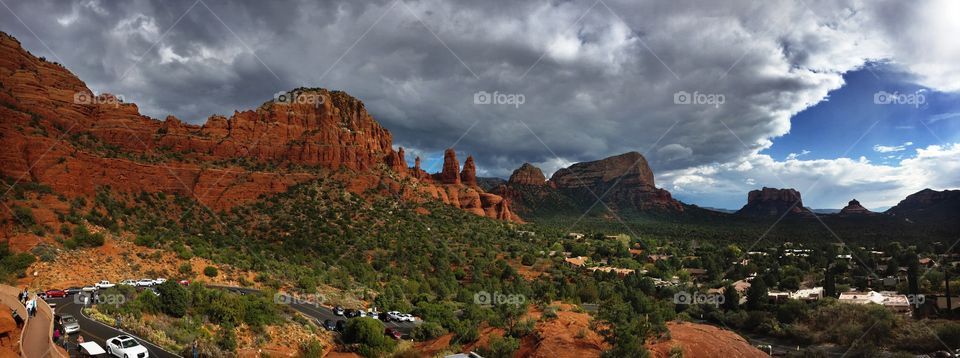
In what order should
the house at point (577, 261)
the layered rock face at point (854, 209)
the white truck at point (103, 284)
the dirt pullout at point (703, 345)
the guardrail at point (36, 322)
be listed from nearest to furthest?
the guardrail at point (36, 322) < the dirt pullout at point (703, 345) < the white truck at point (103, 284) < the house at point (577, 261) < the layered rock face at point (854, 209)

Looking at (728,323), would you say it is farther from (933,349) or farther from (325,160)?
(325,160)

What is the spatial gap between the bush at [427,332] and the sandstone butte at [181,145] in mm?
41044

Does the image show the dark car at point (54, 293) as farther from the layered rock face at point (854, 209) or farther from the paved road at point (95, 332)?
the layered rock face at point (854, 209)

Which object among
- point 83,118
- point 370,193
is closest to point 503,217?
point 370,193

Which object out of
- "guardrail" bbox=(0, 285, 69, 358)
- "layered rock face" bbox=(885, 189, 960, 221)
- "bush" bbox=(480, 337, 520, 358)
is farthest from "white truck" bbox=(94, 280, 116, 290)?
"layered rock face" bbox=(885, 189, 960, 221)

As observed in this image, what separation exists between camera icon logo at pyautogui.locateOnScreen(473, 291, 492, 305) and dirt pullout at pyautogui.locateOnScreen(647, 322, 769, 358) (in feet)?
66.3

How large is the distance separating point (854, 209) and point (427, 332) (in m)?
199

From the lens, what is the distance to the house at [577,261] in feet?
255

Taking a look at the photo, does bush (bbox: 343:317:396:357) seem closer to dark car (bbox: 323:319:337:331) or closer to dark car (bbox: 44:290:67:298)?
dark car (bbox: 323:319:337:331)

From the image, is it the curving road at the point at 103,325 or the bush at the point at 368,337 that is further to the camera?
the bush at the point at 368,337

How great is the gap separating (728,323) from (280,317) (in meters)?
42.5

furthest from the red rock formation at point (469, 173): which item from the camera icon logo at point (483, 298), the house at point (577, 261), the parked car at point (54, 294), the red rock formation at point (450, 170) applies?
the parked car at point (54, 294)

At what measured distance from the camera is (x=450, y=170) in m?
132

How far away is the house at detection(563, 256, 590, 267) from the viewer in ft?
255
